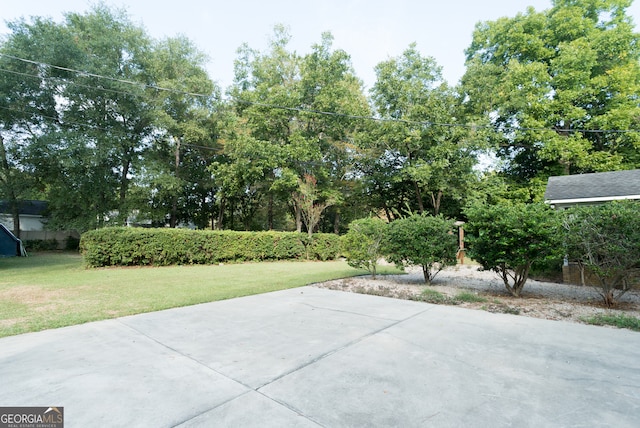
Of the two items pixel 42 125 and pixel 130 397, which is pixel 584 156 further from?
pixel 42 125

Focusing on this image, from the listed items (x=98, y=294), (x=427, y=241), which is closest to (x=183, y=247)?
(x=98, y=294)

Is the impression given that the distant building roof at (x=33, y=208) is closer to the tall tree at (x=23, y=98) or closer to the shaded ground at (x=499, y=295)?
the tall tree at (x=23, y=98)

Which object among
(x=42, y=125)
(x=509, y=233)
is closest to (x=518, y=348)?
(x=509, y=233)

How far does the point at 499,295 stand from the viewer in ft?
19.8

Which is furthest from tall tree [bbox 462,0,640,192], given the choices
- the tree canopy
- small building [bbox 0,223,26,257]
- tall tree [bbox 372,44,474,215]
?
small building [bbox 0,223,26,257]

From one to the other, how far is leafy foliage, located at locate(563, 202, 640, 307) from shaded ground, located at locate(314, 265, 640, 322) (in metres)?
0.59

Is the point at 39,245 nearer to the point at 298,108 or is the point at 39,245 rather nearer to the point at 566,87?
the point at 298,108

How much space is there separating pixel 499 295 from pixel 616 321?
2060mm

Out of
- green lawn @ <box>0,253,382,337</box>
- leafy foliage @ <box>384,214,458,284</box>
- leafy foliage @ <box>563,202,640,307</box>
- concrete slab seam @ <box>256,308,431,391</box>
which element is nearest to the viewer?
concrete slab seam @ <box>256,308,431,391</box>

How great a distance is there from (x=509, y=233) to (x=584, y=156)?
13923mm

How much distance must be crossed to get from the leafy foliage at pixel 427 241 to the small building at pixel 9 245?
70.5 feet

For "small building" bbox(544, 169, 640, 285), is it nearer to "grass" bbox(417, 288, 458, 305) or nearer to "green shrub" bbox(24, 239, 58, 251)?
"grass" bbox(417, 288, 458, 305)

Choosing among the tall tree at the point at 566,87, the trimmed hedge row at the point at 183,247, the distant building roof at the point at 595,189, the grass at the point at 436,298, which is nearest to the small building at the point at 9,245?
the trimmed hedge row at the point at 183,247

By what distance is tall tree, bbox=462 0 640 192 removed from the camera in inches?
593
